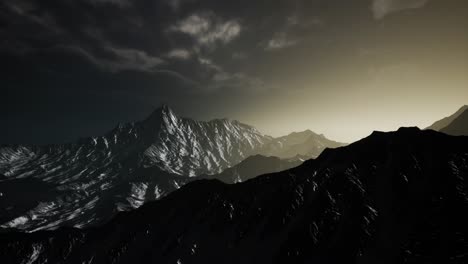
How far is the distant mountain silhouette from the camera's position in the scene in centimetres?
8100

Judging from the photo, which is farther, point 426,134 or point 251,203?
point 251,203

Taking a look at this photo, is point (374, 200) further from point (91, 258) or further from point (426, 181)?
point (91, 258)

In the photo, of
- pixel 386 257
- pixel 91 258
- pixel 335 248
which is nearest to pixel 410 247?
pixel 386 257

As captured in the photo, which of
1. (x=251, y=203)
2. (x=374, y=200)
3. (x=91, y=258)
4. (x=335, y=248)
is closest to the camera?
(x=335, y=248)

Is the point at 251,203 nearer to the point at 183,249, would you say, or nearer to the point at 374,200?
the point at 183,249

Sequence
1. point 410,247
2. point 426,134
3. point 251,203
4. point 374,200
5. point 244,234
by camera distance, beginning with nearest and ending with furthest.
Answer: point 410,247 → point 374,200 → point 426,134 → point 244,234 → point 251,203

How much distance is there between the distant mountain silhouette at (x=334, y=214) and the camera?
81000mm

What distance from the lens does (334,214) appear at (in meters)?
98.2

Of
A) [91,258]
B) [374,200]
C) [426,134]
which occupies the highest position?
[426,134]

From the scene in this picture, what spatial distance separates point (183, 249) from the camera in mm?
132750

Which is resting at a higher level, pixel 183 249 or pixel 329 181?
pixel 329 181

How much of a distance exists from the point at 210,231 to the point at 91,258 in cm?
6972

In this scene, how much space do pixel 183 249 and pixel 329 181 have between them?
2629 inches

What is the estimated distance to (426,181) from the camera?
302 feet
